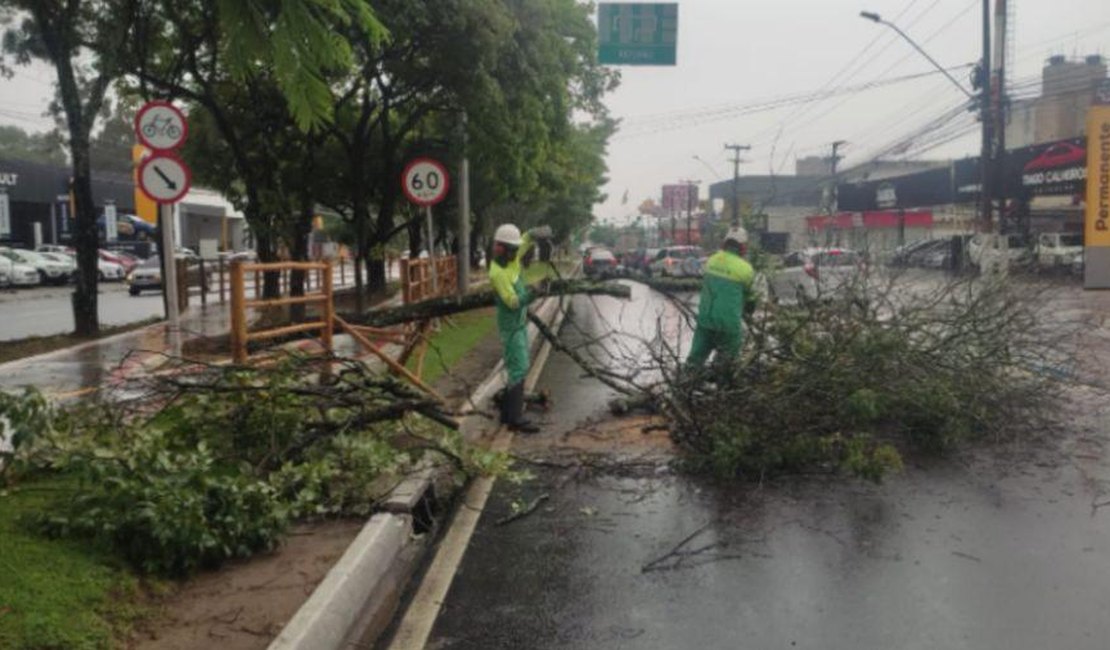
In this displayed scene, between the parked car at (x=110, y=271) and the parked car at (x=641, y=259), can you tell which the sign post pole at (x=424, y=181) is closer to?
the parked car at (x=641, y=259)

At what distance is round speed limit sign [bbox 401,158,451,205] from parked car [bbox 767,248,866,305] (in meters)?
6.13

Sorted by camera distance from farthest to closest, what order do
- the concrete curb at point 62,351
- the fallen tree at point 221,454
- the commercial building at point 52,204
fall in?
the commercial building at point 52,204 → the concrete curb at point 62,351 → the fallen tree at point 221,454

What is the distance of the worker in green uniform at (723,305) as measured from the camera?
27.8ft

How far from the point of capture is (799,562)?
16.6ft

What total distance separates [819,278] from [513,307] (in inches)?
116

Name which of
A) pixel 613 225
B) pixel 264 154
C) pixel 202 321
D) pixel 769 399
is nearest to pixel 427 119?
pixel 264 154

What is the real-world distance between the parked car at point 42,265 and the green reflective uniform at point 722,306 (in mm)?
32678

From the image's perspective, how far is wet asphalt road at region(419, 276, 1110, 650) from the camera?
4.20 m

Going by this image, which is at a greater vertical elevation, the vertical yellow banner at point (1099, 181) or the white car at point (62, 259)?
the vertical yellow banner at point (1099, 181)

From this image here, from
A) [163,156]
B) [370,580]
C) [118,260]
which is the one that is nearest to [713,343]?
[370,580]

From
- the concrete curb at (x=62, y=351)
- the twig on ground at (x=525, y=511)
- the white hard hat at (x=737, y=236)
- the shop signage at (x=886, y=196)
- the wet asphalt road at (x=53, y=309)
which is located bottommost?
the wet asphalt road at (x=53, y=309)

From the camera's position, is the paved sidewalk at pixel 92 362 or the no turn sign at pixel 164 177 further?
the no turn sign at pixel 164 177

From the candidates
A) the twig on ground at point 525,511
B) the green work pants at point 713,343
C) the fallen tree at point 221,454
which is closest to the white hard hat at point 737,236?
the green work pants at point 713,343

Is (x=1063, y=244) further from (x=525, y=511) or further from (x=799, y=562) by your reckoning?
(x=799, y=562)
